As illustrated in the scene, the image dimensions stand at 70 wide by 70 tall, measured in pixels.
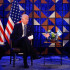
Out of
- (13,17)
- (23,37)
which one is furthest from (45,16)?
(23,37)

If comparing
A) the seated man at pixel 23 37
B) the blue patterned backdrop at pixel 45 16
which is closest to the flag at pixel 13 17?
the blue patterned backdrop at pixel 45 16

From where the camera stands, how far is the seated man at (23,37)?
11.1 feet

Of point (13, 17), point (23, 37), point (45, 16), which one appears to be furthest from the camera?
point (45, 16)

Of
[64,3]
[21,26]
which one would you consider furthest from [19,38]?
[64,3]

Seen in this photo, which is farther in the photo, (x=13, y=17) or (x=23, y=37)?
(x=13, y=17)

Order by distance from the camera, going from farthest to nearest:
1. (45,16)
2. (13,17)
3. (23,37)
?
1. (45,16)
2. (13,17)
3. (23,37)

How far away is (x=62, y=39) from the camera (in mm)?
5496

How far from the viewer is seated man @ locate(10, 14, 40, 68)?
3369mm

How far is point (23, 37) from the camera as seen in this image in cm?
340

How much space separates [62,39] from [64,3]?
1.43 metres

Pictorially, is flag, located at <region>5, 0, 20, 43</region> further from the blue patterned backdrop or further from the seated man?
the seated man

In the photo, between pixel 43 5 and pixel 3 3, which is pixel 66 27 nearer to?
pixel 43 5

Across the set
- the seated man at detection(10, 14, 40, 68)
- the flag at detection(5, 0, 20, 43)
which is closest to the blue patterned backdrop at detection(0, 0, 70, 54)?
the flag at detection(5, 0, 20, 43)

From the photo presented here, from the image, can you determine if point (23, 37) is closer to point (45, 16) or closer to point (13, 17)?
point (13, 17)
